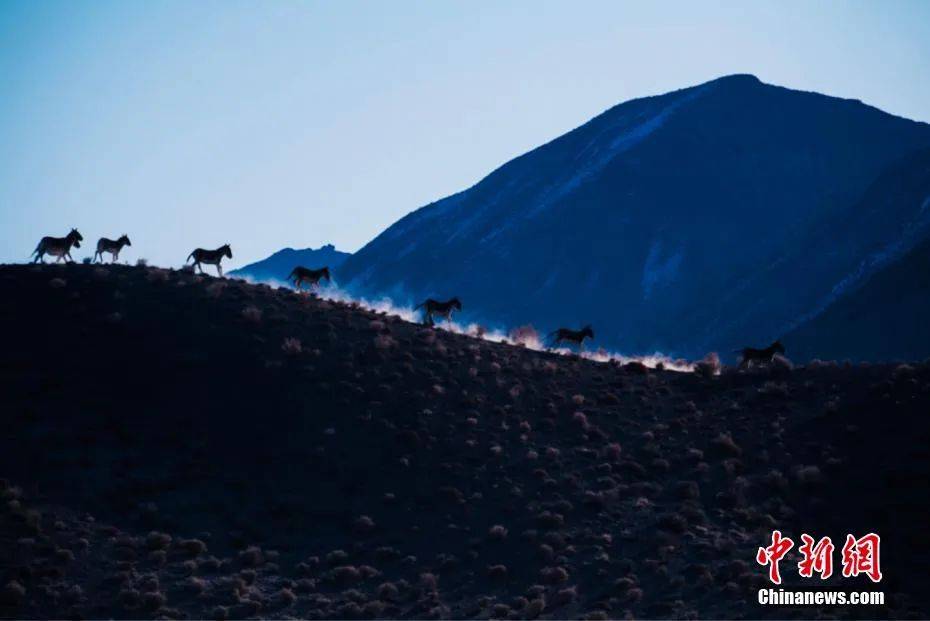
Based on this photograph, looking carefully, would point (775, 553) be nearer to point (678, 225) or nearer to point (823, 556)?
point (823, 556)

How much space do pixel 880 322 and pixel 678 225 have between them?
41448 mm

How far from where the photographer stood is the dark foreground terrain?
1211 inches

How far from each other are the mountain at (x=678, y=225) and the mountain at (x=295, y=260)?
19447mm

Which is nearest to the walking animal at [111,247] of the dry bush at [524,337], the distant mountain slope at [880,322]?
the dry bush at [524,337]

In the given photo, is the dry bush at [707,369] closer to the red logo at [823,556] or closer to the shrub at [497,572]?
the red logo at [823,556]

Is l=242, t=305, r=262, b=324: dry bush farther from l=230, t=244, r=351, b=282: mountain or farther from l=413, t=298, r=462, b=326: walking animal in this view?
l=230, t=244, r=351, b=282: mountain

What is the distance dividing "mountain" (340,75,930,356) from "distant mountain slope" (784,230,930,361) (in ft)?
18.4

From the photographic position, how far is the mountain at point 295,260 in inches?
6663

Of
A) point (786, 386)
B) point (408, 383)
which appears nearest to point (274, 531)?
point (408, 383)

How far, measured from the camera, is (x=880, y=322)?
87.2 meters

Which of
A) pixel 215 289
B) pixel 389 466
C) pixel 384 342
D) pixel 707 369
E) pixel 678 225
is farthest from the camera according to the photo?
pixel 678 225

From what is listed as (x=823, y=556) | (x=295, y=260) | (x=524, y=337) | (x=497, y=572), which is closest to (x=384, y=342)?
(x=524, y=337)

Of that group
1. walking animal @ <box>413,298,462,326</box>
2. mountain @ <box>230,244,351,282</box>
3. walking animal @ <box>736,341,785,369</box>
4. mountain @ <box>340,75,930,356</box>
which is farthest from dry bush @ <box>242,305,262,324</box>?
mountain @ <box>230,244,351,282</box>

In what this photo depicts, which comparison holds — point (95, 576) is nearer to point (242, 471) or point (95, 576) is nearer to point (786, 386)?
point (242, 471)
